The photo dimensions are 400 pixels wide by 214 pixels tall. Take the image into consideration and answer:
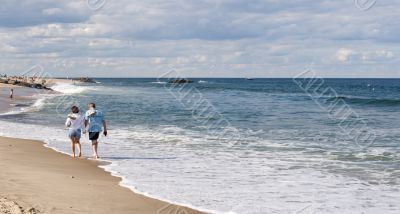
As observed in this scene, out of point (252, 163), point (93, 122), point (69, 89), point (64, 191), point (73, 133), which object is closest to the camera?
point (64, 191)

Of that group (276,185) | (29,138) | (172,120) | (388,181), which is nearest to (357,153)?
(388,181)

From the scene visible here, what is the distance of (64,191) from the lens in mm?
8828

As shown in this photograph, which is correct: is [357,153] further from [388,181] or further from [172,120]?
[172,120]

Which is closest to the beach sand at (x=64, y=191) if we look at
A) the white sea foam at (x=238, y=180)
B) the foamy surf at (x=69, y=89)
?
the white sea foam at (x=238, y=180)

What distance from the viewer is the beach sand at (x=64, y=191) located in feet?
24.9

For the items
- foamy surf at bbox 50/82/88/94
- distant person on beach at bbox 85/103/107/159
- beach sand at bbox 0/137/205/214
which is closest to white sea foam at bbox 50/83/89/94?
foamy surf at bbox 50/82/88/94

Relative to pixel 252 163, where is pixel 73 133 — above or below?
above

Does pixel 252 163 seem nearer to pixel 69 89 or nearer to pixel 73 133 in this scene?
pixel 73 133

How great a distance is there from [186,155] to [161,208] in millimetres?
6306

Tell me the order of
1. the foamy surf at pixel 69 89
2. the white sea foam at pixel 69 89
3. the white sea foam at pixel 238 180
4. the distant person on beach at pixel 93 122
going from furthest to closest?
the white sea foam at pixel 69 89, the foamy surf at pixel 69 89, the distant person on beach at pixel 93 122, the white sea foam at pixel 238 180

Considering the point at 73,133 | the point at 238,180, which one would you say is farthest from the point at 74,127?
the point at 238,180

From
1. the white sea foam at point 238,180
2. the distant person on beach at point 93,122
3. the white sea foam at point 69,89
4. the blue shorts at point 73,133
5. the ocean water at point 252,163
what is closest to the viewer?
the white sea foam at point 238,180

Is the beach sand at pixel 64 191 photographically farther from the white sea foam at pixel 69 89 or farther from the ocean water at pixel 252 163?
the white sea foam at pixel 69 89

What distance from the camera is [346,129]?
73.3 feet
